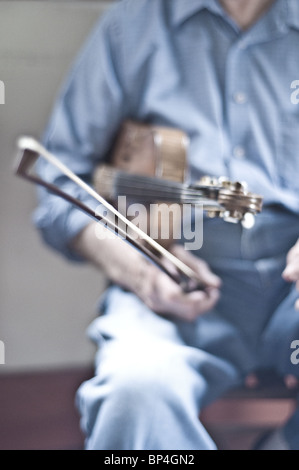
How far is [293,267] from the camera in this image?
71cm

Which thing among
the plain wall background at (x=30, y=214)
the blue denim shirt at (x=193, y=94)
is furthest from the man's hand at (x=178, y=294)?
the plain wall background at (x=30, y=214)

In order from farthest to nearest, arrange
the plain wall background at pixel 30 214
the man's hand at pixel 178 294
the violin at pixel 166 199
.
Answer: the plain wall background at pixel 30 214
the man's hand at pixel 178 294
the violin at pixel 166 199

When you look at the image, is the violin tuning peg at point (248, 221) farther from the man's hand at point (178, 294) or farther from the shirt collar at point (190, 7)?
the shirt collar at point (190, 7)

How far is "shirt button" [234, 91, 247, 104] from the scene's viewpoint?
76cm

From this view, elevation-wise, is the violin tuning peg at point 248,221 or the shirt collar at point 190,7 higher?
the shirt collar at point 190,7

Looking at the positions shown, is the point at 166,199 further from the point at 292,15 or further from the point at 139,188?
the point at 292,15

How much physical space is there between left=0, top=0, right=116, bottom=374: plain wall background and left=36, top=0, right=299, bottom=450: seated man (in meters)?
0.10

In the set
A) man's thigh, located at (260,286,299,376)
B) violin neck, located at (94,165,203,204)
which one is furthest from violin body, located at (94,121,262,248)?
man's thigh, located at (260,286,299,376)

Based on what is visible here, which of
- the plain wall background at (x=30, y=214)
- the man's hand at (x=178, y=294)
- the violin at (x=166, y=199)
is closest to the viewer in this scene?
the violin at (x=166, y=199)

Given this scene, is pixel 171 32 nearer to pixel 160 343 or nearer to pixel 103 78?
pixel 103 78

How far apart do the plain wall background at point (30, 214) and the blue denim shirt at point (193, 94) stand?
0.30 feet

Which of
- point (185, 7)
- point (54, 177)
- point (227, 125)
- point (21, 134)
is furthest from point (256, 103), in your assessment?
point (21, 134)

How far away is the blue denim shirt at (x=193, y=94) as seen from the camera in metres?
0.76
